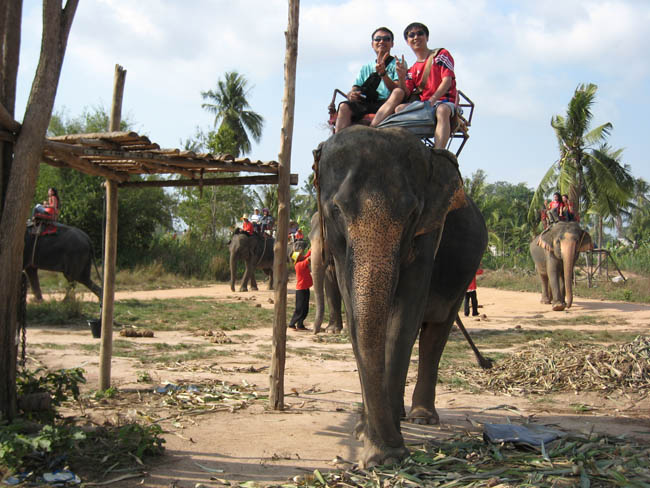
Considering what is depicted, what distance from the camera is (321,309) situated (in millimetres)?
12023

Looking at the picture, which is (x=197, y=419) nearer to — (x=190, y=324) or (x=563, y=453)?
(x=563, y=453)

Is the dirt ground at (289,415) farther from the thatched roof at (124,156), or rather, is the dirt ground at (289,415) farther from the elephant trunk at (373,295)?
the thatched roof at (124,156)

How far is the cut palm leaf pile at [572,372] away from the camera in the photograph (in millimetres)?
7195

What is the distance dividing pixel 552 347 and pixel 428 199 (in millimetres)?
5863

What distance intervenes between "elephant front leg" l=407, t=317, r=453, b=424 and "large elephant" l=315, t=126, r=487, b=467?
1502mm

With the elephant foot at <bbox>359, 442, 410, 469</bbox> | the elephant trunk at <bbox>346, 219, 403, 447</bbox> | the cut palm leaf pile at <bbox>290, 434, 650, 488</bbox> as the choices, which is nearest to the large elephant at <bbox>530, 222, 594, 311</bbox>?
the cut palm leaf pile at <bbox>290, 434, 650, 488</bbox>

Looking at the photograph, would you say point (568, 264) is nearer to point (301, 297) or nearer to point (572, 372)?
point (301, 297)

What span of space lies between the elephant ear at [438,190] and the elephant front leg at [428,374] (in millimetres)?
1705

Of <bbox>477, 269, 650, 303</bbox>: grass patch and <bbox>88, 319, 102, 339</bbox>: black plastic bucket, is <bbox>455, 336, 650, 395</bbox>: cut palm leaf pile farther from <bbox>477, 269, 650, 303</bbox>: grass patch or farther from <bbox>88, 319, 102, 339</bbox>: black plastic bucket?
<bbox>477, 269, 650, 303</bbox>: grass patch

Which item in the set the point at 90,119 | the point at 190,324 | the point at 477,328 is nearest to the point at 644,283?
the point at 477,328

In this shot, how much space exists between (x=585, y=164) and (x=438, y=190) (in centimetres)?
2466

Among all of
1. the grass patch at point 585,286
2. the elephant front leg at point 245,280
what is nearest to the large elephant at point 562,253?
the grass patch at point 585,286

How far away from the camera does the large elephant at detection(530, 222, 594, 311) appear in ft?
54.7

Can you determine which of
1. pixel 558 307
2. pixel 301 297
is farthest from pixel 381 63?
pixel 558 307
